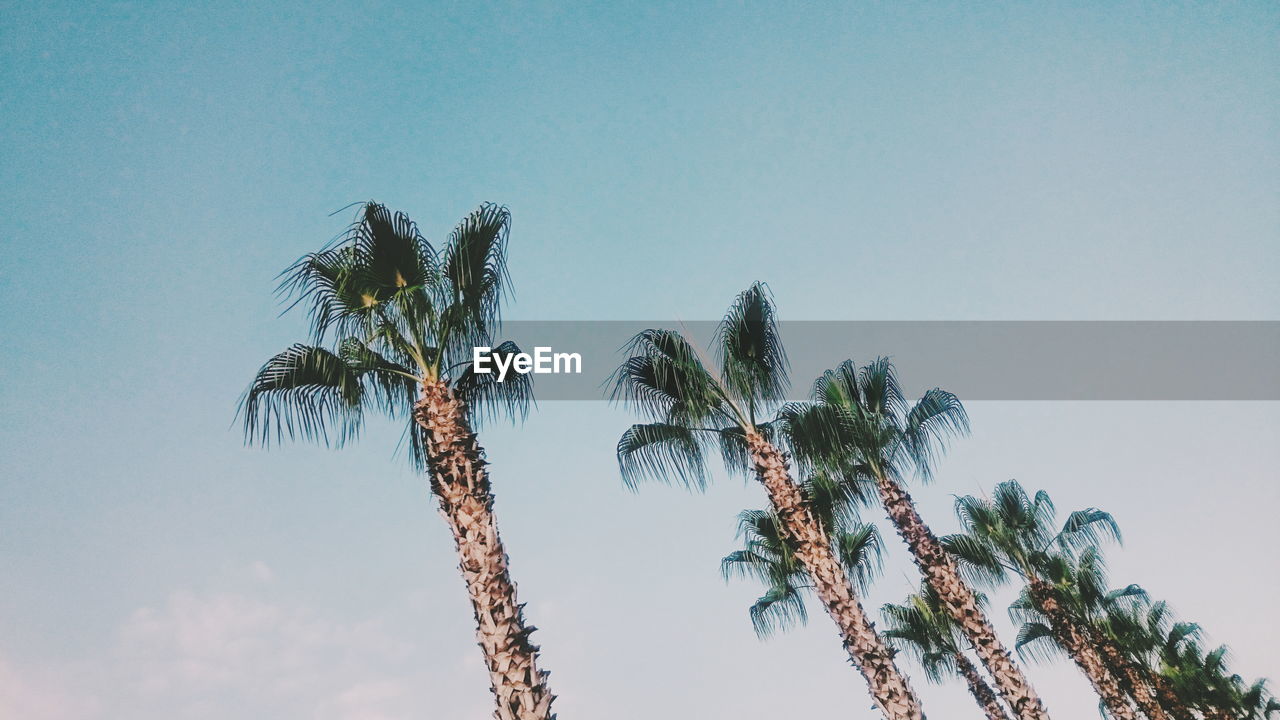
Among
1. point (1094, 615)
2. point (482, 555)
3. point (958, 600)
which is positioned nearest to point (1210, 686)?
point (1094, 615)

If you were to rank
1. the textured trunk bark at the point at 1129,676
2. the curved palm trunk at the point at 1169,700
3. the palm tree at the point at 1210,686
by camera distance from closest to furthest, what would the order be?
1. the textured trunk bark at the point at 1129,676
2. the curved palm trunk at the point at 1169,700
3. the palm tree at the point at 1210,686

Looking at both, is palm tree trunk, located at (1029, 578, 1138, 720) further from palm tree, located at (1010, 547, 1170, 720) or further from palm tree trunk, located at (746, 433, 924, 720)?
palm tree trunk, located at (746, 433, 924, 720)

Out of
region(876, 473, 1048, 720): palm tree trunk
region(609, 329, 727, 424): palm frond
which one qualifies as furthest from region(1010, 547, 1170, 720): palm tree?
region(609, 329, 727, 424): palm frond

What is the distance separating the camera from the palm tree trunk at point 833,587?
9.45m

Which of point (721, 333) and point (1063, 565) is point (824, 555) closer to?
point (721, 333)

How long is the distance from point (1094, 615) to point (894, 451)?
13.9m

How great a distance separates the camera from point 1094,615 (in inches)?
885

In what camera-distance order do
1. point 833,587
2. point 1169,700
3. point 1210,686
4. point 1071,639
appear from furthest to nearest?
point 1210,686 → point 1169,700 → point 1071,639 → point 833,587

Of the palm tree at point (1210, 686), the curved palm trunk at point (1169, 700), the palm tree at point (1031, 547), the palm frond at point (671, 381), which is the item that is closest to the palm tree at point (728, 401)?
the palm frond at point (671, 381)

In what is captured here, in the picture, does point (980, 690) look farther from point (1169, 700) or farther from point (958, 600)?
point (958, 600)

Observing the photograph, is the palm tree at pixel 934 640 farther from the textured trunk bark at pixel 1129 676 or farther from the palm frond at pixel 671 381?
the palm frond at pixel 671 381

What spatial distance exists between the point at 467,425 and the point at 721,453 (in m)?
5.12

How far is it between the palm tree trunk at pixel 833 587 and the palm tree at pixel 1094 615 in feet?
38.4

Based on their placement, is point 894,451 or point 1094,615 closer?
point 894,451
